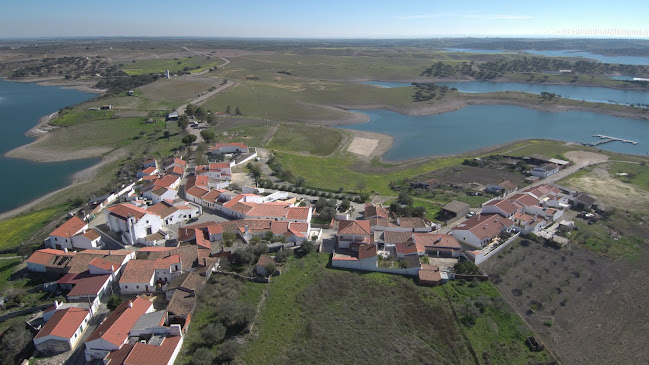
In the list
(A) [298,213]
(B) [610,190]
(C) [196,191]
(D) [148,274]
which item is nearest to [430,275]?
(A) [298,213]

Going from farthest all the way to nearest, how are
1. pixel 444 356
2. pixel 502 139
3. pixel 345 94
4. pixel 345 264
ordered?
pixel 345 94 → pixel 502 139 → pixel 345 264 → pixel 444 356

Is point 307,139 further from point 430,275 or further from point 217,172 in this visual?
point 430,275

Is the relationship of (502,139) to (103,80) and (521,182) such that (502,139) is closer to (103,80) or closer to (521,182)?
(521,182)

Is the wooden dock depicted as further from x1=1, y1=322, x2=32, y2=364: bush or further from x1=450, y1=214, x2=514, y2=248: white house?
x1=1, y1=322, x2=32, y2=364: bush

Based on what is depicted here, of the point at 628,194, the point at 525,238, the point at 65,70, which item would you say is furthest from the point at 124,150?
the point at 65,70

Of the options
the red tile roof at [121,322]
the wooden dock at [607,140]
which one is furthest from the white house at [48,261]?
the wooden dock at [607,140]

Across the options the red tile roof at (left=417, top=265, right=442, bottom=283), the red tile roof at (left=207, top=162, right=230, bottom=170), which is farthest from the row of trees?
the red tile roof at (left=417, top=265, right=442, bottom=283)

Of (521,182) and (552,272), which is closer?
(552,272)
